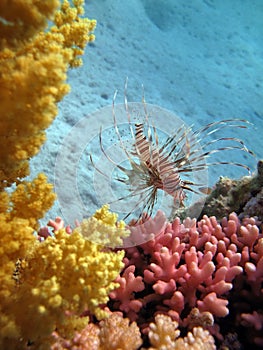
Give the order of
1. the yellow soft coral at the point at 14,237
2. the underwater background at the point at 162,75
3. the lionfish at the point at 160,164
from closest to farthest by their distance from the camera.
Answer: the yellow soft coral at the point at 14,237
the lionfish at the point at 160,164
the underwater background at the point at 162,75

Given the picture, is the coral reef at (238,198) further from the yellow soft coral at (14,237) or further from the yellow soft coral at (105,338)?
the yellow soft coral at (14,237)

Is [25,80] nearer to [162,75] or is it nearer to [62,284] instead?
[62,284]

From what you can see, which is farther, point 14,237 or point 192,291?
point 192,291

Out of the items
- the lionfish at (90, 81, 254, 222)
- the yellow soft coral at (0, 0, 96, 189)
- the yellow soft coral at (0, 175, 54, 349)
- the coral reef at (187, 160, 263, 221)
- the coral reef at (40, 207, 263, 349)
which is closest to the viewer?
the yellow soft coral at (0, 0, 96, 189)

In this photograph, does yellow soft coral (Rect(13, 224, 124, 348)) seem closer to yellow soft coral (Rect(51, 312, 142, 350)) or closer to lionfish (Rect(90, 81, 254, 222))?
yellow soft coral (Rect(51, 312, 142, 350))

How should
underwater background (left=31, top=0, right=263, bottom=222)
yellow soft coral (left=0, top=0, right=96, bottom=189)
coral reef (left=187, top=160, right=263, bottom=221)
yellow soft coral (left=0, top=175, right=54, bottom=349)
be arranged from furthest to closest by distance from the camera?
1. underwater background (left=31, top=0, right=263, bottom=222)
2. coral reef (left=187, top=160, right=263, bottom=221)
3. yellow soft coral (left=0, top=175, right=54, bottom=349)
4. yellow soft coral (left=0, top=0, right=96, bottom=189)

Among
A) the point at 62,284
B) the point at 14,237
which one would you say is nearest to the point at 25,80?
the point at 14,237

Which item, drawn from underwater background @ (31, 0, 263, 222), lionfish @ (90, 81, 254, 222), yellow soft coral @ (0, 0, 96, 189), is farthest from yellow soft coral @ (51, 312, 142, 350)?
underwater background @ (31, 0, 263, 222)

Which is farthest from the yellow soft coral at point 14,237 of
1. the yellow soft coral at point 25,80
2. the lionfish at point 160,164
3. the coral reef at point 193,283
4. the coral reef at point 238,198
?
the coral reef at point 238,198

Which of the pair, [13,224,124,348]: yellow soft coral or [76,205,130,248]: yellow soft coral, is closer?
[13,224,124,348]: yellow soft coral
